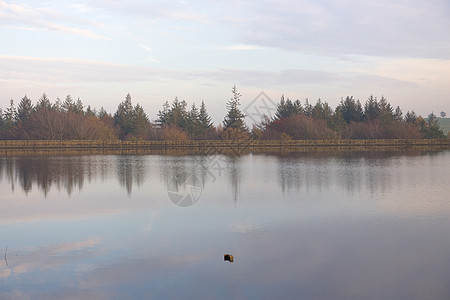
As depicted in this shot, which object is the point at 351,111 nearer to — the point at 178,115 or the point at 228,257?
the point at 178,115

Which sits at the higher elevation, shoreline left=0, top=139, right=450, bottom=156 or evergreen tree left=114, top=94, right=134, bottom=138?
evergreen tree left=114, top=94, right=134, bottom=138

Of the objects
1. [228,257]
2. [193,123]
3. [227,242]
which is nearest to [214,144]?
[193,123]

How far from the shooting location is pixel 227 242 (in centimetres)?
1384

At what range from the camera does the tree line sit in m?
93.3

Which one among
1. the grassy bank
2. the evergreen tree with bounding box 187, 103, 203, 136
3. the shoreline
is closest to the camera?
the shoreline

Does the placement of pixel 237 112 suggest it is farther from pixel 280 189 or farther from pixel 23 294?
pixel 23 294

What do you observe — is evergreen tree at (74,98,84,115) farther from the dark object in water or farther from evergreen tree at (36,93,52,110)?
the dark object in water

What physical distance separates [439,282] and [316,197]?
11891 millimetres

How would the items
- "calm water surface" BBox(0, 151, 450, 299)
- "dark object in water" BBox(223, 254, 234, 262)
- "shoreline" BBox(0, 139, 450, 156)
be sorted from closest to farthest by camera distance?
"calm water surface" BBox(0, 151, 450, 299), "dark object in water" BBox(223, 254, 234, 262), "shoreline" BBox(0, 139, 450, 156)

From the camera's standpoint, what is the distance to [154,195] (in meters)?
23.8

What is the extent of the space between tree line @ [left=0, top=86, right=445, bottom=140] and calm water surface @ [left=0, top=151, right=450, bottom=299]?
68.6 meters

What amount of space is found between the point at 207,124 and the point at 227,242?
93591mm

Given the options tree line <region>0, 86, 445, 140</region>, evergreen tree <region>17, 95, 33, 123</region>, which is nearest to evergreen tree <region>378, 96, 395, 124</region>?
tree line <region>0, 86, 445, 140</region>

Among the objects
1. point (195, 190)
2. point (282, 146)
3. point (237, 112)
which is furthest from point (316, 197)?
point (237, 112)
